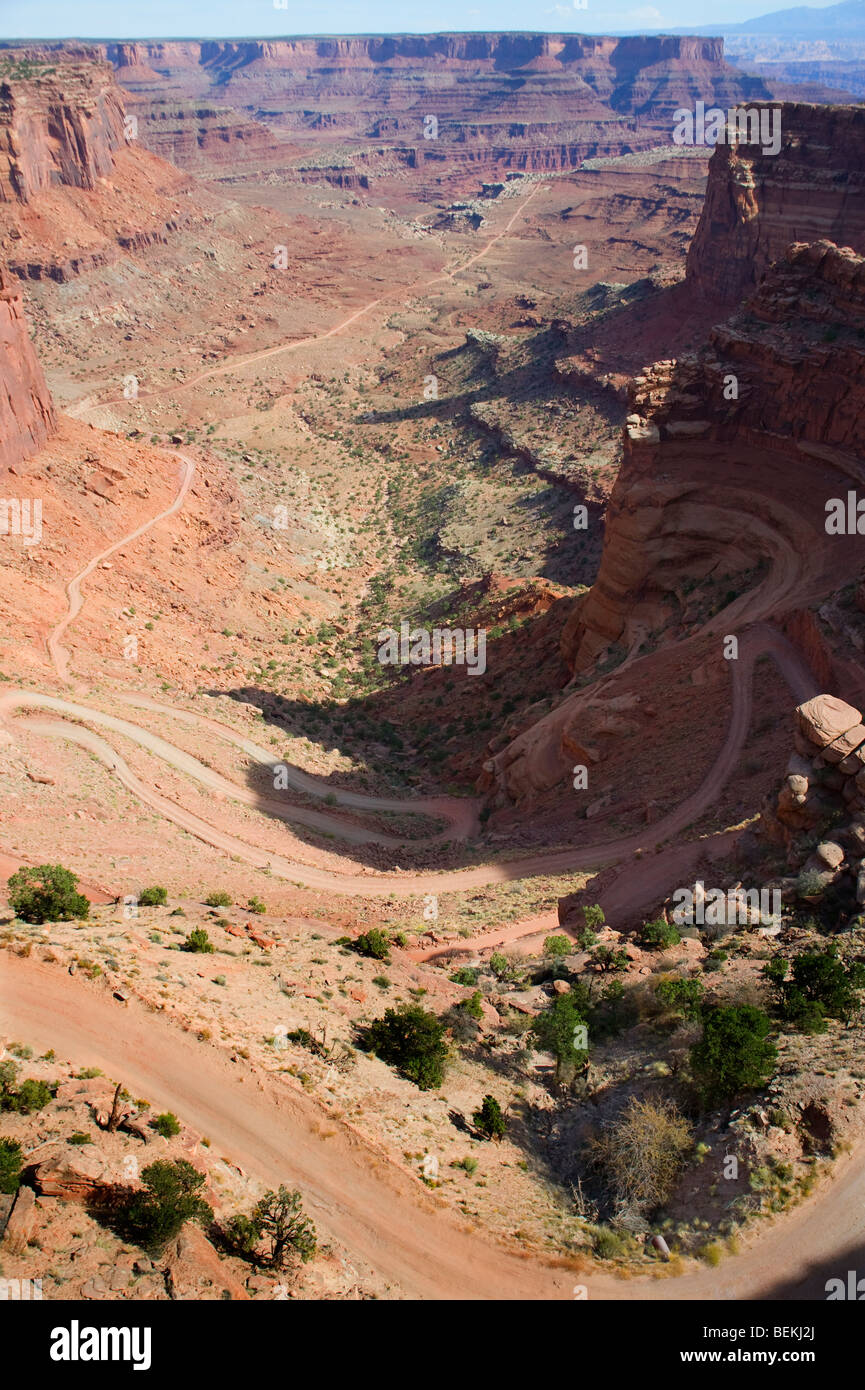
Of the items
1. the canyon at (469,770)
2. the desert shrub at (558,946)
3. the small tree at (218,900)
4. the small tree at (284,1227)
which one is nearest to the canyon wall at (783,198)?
the canyon at (469,770)

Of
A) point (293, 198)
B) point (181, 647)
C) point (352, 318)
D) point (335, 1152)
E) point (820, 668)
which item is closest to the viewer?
point (335, 1152)

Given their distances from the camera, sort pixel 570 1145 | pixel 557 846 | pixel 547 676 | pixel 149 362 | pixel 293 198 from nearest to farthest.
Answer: pixel 570 1145 → pixel 557 846 → pixel 547 676 → pixel 149 362 → pixel 293 198

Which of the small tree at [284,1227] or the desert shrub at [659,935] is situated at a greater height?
the desert shrub at [659,935]

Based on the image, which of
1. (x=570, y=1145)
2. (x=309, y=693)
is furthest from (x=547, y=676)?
(x=570, y=1145)

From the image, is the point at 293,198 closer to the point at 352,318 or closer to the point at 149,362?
the point at 352,318

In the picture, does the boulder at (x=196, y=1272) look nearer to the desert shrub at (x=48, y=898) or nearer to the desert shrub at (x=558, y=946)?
the desert shrub at (x=48, y=898)

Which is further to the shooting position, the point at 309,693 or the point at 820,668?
the point at 309,693

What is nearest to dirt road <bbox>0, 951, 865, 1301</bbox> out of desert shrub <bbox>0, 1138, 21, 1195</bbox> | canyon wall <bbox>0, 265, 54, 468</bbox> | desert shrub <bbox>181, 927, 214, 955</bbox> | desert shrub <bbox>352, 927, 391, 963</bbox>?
desert shrub <bbox>181, 927, 214, 955</bbox>
